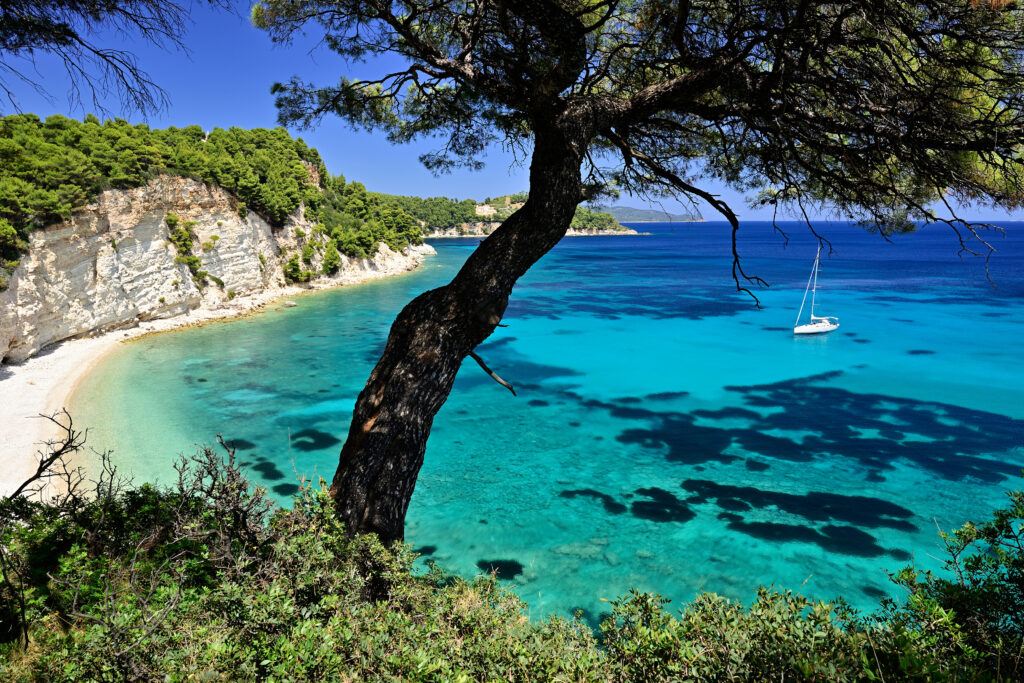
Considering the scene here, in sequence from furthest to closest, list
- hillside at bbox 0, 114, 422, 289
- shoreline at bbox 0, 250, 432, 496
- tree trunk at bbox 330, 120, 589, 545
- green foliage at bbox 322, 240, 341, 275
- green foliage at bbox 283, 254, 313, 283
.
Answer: green foliage at bbox 322, 240, 341, 275 → green foliage at bbox 283, 254, 313, 283 → hillside at bbox 0, 114, 422, 289 → shoreline at bbox 0, 250, 432, 496 → tree trunk at bbox 330, 120, 589, 545

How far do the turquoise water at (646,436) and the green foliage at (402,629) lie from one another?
535mm

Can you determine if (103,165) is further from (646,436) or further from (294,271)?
(646,436)

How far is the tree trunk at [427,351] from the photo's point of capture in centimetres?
344

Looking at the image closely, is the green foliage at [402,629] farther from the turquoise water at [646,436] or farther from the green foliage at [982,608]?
the turquoise water at [646,436]

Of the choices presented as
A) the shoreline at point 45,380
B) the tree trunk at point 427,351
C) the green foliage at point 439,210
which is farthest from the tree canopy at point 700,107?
the green foliage at point 439,210

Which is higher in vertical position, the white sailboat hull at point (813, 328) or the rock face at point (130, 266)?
the rock face at point (130, 266)

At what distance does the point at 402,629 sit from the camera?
276 centimetres

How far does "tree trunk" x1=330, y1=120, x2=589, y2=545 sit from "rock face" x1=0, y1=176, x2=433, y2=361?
724 inches

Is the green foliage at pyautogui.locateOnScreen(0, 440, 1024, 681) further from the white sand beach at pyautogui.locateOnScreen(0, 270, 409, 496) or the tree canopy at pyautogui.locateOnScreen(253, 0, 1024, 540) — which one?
the white sand beach at pyautogui.locateOnScreen(0, 270, 409, 496)

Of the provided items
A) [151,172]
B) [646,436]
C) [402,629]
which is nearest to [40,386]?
[151,172]

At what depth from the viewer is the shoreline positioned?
10.6 metres

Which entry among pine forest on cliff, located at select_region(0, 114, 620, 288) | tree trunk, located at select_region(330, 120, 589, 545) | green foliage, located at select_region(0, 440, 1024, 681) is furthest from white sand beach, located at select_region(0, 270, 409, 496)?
tree trunk, located at select_region(330, 120, 589, 545)

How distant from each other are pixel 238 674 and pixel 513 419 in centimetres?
1254

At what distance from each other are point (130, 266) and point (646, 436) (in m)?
22.5
